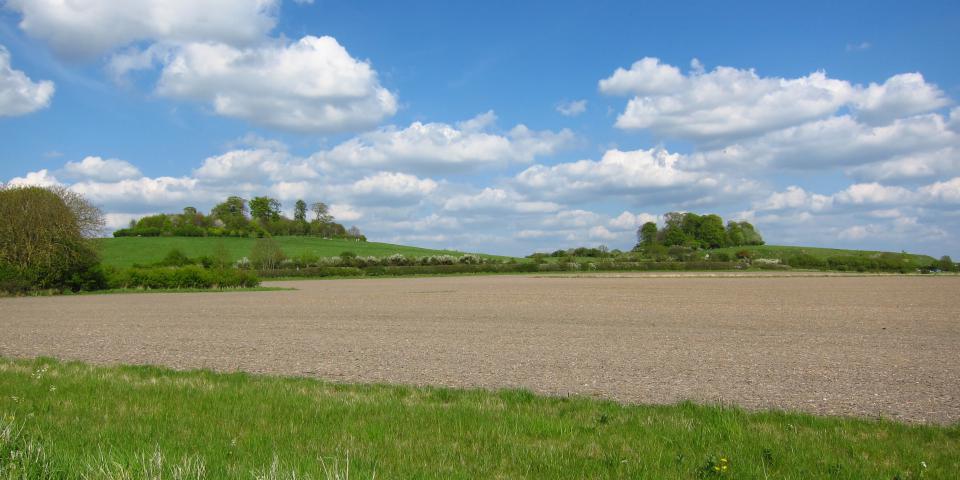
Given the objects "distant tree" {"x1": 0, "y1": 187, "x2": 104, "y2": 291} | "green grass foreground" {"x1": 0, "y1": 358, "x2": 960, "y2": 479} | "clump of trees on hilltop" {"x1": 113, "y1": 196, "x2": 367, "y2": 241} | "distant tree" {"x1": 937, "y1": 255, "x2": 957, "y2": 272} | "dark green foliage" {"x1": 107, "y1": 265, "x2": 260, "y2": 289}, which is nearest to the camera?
"green grass foreground" {"x1": 0, "y1": 358, "x2": 960, "y2": 479}

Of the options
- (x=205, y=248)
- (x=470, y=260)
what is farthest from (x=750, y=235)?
(x=205, y=248)

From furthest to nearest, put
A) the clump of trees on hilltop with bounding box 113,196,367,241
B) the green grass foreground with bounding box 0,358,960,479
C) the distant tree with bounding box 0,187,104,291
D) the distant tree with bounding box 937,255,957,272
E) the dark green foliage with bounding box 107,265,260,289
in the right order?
the clump of trees on hilltop with bounding box 113,196,367,241
the distant tree with bounding box 937,255,957,272
the dark green foliage with bounding box 107,265,260,289
the distant tree with bounding box 0,187,104,291
the green grass foreground with bounding box 0,358,960,479

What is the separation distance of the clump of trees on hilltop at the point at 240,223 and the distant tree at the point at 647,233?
214 feet

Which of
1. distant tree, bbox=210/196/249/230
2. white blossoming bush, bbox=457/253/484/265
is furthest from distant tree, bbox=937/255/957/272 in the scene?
distant tree, bbox=210/196/249/230

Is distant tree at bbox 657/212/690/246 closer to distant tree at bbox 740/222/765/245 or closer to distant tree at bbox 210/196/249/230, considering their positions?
distant tree at bbox 740/222/765/245

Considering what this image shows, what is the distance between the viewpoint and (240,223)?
13338 cm

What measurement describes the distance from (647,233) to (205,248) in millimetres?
83720

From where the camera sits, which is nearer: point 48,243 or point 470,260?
point 48,243

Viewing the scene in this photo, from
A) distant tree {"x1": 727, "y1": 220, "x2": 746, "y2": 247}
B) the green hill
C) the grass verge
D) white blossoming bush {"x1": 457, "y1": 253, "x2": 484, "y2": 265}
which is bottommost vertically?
the grass verge

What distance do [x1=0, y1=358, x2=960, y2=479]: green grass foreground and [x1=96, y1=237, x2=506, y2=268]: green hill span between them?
8347 centimetres

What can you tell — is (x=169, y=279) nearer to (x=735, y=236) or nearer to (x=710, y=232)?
(x=710, y=232)

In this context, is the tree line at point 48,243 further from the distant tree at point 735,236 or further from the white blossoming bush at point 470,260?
the distant tree at point 735,236

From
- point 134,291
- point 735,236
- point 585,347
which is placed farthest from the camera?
point 735,236

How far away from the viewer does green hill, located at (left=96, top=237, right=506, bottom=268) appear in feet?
309
